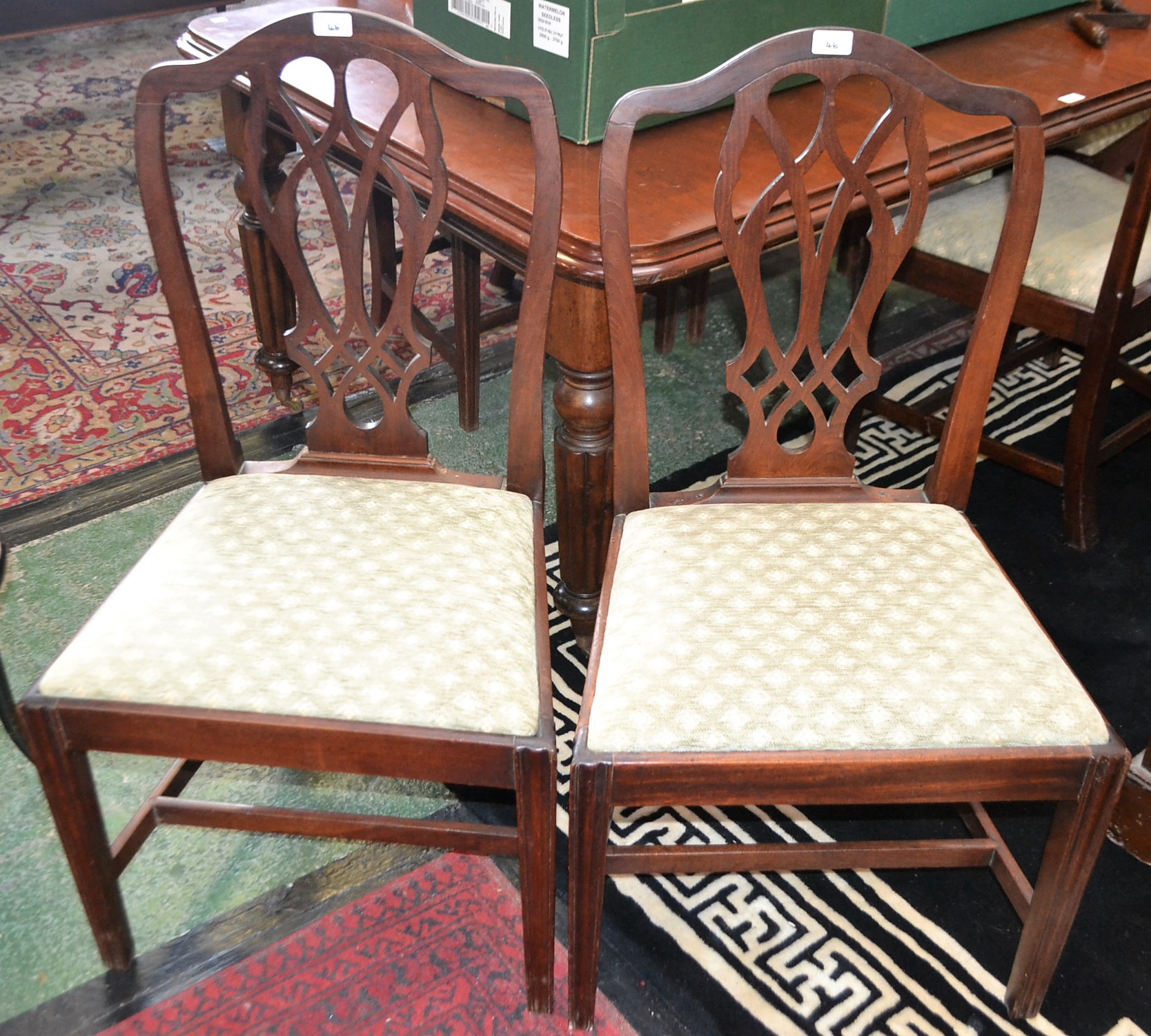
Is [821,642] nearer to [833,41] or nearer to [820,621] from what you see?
[820,621]

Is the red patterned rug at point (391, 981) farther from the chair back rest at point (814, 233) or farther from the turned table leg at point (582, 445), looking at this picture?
the chair back rest at point (814, 233)

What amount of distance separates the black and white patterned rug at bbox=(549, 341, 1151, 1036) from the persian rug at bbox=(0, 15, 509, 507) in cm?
133

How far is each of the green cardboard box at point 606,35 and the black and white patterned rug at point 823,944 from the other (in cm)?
98

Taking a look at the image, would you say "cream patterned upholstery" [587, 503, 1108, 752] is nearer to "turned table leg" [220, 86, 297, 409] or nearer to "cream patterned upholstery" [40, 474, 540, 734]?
"cream patterned upholstery" [40, 474, 540, 734]

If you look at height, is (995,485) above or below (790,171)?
below

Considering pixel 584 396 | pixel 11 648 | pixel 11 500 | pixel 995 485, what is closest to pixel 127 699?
pixel 584 396

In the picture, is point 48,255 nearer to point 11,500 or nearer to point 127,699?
point 11,500

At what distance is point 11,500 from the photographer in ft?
7.14

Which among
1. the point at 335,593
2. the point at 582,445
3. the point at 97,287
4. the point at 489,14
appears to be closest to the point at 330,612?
the point at 335,593

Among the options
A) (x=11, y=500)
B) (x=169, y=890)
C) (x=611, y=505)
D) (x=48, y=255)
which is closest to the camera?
(x=169, y=890)

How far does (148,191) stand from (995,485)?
1.68 metres

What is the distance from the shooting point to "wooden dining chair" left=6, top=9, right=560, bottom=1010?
3.71ft

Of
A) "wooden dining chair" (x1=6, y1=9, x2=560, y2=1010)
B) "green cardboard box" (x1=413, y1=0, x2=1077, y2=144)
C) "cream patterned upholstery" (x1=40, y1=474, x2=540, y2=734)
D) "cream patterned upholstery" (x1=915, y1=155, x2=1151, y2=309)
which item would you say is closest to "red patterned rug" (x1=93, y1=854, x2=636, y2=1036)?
"wooden dining chair" (x1=6, y1=9, x2=560, y2=1010)

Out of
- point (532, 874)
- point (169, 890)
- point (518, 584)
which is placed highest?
point (518, 584)
